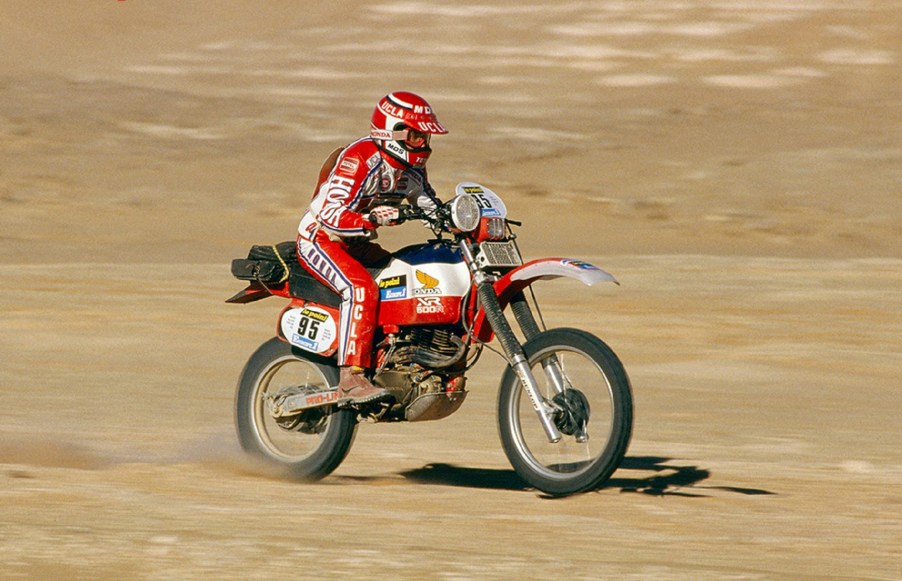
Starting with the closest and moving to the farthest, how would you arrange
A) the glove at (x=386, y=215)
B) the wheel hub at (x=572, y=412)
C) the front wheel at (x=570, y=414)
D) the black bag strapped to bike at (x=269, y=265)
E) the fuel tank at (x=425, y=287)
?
1. the front wheel at (x=570, y=414)
2. the wheel hub at (x=572, y=412)
3. the glove at (x=386, y=215)
4. the fuel tank at (x=425, y=287)
5. the black bag strapped to bike at (x=269, y=265)

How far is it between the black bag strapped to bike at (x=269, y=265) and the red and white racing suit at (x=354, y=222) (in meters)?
0.38

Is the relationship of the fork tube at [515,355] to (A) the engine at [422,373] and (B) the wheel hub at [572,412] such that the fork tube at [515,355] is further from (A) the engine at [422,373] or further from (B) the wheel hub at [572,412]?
(A) the engine at [422,373]

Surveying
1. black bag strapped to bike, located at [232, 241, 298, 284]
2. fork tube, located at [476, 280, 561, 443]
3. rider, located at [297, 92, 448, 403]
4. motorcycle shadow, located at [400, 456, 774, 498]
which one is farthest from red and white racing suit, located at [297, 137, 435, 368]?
motorcycle shadow, located at [400, 456, 774, 498]

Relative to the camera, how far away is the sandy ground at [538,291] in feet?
23.6

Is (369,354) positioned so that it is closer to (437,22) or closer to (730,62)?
(730,62)

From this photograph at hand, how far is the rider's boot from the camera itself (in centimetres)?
848

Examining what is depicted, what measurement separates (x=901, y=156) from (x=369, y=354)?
2894 centimetres

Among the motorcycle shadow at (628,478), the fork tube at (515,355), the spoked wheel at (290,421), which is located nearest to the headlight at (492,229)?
the fork tube at (515,355)

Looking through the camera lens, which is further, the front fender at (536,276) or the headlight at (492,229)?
the headlight at (492,229)

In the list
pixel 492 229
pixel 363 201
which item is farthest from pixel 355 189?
pixel 492 229

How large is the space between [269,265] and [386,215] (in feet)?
3.50

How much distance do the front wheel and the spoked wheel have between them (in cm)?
102

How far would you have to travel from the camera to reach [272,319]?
708 inches

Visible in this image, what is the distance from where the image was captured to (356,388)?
338 inches
